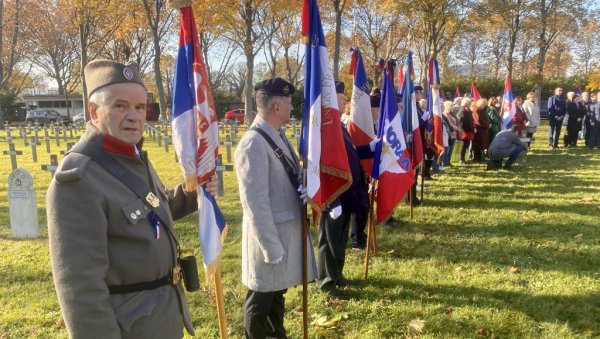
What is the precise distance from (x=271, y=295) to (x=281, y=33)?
128 feet

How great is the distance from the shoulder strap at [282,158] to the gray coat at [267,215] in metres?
0.03

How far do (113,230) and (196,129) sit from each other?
115 centimetres

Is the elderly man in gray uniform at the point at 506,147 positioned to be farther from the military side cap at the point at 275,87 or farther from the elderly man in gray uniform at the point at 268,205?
the military side cap at the point at 275,87

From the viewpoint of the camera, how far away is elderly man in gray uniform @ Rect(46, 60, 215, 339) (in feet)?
5.76

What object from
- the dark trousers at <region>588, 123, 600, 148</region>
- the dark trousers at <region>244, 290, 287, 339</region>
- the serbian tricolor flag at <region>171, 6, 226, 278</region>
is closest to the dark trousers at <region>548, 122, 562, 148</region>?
the dark trousers at <region>588, 123, 600, 148</region>

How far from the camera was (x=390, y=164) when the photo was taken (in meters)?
4.97

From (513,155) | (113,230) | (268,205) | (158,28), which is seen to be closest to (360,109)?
(268,205)

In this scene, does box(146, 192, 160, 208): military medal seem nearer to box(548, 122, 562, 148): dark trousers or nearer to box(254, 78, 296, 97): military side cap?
box(254, 78, 296, 97): military side cap

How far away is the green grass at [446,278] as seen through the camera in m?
4.05

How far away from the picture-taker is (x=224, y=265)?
18.1ft

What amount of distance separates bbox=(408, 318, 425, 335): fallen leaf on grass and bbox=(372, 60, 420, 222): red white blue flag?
1.18 m

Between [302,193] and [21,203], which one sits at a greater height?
[302,193]

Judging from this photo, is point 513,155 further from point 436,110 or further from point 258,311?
point 258,311

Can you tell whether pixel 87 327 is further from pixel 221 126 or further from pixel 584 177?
pixel 221 126
